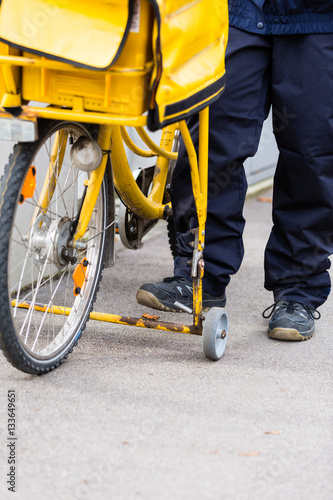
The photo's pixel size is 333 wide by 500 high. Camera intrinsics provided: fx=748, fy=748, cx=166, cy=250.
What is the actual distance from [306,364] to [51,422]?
0.96 m

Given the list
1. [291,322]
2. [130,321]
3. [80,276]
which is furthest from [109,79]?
[291,322]

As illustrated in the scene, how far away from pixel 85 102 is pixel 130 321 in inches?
31.8

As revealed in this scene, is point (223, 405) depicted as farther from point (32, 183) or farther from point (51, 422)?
point (32, 183)

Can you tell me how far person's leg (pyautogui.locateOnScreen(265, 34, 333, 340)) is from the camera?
262cm

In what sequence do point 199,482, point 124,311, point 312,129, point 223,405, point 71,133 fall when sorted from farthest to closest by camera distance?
1. point 124,311
2. point 312,129
3. point 71,133
4. point 223,405
5. point 199,482

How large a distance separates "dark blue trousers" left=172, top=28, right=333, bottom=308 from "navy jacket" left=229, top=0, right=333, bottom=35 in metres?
0.04

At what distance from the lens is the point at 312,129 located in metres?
2.66

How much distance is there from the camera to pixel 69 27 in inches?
71.1

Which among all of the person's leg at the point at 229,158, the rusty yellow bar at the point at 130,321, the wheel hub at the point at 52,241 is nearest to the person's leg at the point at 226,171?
the person's leg at the point at 229,158

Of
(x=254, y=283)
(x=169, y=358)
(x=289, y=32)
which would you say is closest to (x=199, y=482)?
(x=169, y=358)

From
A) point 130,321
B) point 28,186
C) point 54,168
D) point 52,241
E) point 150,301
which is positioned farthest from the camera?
point 150,301

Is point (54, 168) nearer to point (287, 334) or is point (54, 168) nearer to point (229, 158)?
point (229, 158)

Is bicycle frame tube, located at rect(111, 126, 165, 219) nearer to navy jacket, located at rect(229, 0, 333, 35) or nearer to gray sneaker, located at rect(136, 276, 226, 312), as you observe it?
gray sneaker, located at rect(136, 276, 226, 312)

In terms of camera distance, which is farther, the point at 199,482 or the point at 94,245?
the point at 94,245
